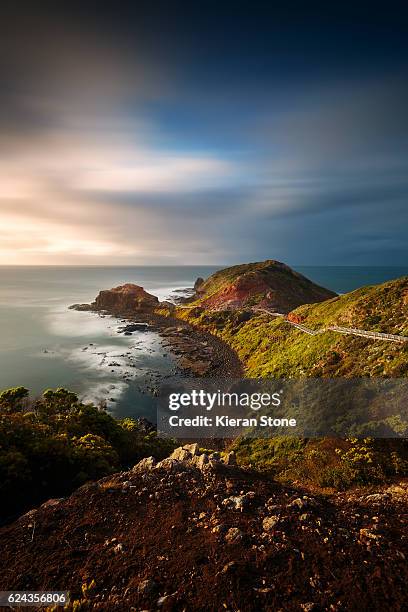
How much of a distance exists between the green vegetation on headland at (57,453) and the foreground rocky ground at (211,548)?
287 cm

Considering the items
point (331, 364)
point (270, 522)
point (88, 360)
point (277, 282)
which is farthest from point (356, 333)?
point (277, 282)

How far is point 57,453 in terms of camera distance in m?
16.2

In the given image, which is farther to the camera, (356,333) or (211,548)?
(356,333)

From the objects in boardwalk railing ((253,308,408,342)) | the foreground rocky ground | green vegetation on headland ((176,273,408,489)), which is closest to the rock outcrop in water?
green vegetation on headland ((176,273,408,489))

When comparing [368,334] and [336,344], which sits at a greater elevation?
[368,334]

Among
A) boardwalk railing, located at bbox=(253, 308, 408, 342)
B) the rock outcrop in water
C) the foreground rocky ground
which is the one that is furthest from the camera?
the rock outcrop in water

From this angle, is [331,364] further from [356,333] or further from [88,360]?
[88,360]

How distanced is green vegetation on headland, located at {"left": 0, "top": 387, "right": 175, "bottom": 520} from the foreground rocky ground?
113 inches

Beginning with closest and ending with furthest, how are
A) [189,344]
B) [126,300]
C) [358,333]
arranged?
[358,333] < [189,344] < [126,300]

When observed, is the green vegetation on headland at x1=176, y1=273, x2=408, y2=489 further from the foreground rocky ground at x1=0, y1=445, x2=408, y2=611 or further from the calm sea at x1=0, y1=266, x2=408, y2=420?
the calm sea at x1=0, y1=266, x2=408, y2=420

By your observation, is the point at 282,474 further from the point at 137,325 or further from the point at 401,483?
the point at 137,325

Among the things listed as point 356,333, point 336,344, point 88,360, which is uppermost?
point 356,333

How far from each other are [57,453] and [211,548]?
1088cm

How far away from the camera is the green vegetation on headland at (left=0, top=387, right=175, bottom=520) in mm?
14039
